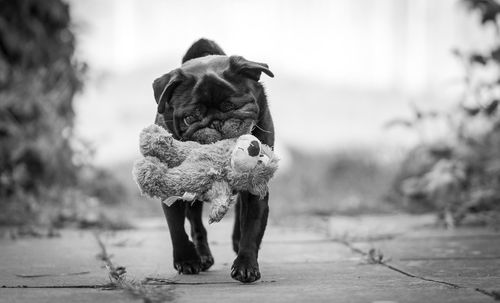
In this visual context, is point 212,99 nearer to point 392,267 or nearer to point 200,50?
point 200,50

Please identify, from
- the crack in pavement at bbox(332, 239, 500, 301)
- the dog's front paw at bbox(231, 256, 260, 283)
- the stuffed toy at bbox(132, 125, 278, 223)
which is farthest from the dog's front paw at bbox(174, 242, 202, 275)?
the crack in pavement at bbox(332, 239, 500, 301)

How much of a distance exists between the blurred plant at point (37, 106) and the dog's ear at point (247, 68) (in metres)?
3.39

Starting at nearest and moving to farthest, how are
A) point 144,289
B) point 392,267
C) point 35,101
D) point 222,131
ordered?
point 144,289, point 222,131, point 392,267, point 35,101

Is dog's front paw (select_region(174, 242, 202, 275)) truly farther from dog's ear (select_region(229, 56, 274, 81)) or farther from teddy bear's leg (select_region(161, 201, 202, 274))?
dog's ear (select_region(229, 56, 274, 81))

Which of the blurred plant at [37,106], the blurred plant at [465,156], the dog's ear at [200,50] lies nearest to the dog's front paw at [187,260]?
the dog's ear at [200,50]

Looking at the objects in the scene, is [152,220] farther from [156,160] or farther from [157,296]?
[157,296]

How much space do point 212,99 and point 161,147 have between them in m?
0.42

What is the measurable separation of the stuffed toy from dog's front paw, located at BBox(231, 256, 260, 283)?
0.94 ft

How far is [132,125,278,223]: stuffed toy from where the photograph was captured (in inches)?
119

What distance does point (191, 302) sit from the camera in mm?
2441

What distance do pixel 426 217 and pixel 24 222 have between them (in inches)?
140

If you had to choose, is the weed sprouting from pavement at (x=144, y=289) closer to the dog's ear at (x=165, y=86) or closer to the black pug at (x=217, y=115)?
the black pug at (x=217, y=115)

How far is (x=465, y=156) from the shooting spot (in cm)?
707

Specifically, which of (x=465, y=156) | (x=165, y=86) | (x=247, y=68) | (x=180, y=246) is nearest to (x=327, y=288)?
(x=180, y=246)
